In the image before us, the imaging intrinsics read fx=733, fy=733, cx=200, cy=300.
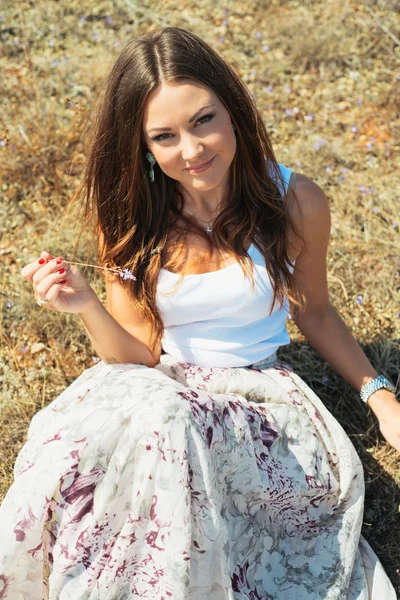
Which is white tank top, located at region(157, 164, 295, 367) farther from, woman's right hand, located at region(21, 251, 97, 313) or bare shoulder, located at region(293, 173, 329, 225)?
woman's right hand, located at region(21, 251, 97, 313)

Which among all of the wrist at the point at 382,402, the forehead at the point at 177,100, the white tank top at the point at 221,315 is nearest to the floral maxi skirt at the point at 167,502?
the white tank top at the point at 221,315

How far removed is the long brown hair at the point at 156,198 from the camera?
6.83ft

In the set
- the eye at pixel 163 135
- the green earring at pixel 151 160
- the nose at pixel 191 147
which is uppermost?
the eye at pixel 163 135

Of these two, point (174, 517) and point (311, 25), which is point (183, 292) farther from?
point (311, 25)

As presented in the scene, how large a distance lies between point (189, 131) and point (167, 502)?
3.22ft

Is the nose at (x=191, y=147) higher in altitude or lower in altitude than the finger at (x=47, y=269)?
higher

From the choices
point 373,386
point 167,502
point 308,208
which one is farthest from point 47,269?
point 373,386

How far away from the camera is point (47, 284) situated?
1.91m

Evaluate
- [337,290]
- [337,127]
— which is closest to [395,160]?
[337,127]

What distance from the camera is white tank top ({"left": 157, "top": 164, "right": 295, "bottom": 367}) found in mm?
2217

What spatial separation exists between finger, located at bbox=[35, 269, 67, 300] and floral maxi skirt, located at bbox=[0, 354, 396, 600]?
296mm

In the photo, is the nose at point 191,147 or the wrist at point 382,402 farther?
the wrist at point 382,402

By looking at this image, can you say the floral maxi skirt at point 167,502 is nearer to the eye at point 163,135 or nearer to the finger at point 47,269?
the finger at point 47,269

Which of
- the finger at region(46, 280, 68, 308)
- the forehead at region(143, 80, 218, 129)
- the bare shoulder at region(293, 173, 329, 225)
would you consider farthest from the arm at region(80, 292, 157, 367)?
the bare shoulder at region(293, 173, 329, 225)
